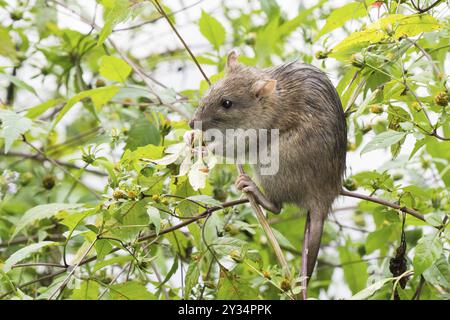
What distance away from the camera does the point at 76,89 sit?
4758 millimetres

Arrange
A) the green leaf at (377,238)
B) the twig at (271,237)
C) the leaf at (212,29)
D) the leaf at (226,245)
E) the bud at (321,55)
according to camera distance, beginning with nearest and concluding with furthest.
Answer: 1. the twig at (271,237)
2. the leaf at (226,245)
3. the bud at (321,55)
4. the green leaf at (377,238)
5. the leaf at (212,29)

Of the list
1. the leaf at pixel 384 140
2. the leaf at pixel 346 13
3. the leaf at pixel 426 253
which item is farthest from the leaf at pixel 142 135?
the leaf at pixel 426 253

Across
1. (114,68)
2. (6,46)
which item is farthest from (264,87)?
(6,46)

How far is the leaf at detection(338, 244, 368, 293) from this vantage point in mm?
4254

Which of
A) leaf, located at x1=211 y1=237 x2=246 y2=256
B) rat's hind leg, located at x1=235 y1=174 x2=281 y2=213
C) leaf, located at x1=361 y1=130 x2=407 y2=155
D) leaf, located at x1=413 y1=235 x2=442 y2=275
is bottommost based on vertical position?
leaf, located at x1=413 y1=235 x2=442 y2=275

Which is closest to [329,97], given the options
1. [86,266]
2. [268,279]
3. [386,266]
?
[386,266]

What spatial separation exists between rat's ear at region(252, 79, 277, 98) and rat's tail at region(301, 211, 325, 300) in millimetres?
738

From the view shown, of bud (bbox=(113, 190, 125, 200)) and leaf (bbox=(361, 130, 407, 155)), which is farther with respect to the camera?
leaf (bbox=(361, 130, 407, 155))

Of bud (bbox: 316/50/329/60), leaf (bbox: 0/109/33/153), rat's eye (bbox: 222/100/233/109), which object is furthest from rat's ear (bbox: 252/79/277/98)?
leaf (bbox: 0/109/33/153)

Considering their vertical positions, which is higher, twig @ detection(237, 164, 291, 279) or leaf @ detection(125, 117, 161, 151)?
leaf @ detection(125, 117, 161, 151)

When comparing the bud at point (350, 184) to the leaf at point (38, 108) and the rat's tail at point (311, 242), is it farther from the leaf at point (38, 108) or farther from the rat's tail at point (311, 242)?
the leaf at point (38, 108)

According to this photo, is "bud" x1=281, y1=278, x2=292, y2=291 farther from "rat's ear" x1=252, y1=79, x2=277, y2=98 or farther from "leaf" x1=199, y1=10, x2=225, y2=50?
"leaf" x1=199, y1=10, x2=225, y2=50

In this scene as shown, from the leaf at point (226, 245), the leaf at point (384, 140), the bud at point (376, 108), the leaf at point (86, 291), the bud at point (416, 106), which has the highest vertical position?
the bud at point (416, 106)

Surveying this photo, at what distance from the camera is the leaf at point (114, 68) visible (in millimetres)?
4094
